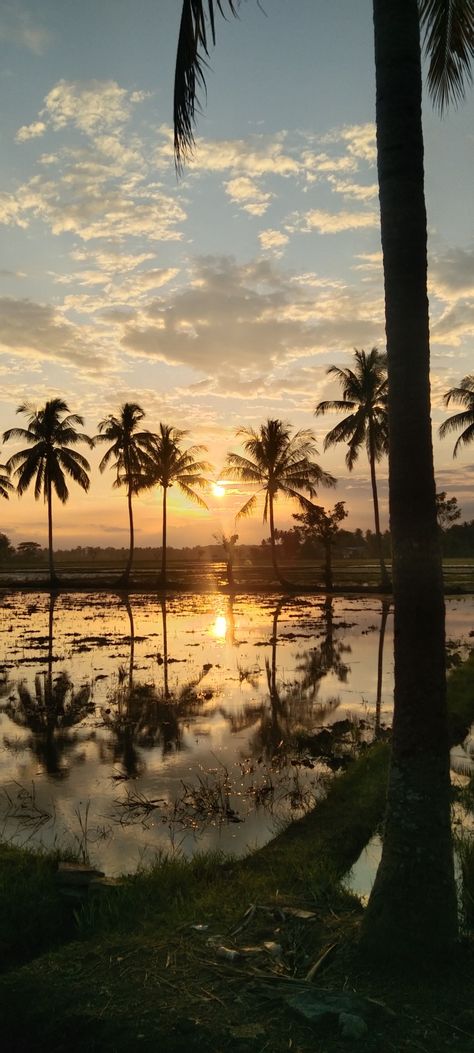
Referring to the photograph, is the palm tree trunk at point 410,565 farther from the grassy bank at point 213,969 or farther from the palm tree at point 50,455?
the palm tree at point 50,455

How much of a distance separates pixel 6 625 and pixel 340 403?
70.5 feet

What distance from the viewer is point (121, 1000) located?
3807 millimetres

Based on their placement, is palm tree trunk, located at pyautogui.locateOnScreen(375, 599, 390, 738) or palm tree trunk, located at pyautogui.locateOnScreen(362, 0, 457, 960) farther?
palm tree trunk, located at pyautogui.locateOnScreen(375, 599, 390, 738)

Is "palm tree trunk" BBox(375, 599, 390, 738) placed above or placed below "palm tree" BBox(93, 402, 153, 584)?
below

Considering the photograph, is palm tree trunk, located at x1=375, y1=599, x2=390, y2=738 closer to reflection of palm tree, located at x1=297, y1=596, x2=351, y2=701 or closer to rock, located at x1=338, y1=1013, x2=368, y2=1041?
reflection of palm tree, located at x1=297, y1=596, x2=351, y2=701

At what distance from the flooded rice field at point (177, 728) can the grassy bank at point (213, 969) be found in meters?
0.72

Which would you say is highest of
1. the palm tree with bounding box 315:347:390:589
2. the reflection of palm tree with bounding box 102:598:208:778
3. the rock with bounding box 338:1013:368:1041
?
the palm tree with bounding box 315:347:390:589

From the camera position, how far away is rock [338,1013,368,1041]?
132 inches

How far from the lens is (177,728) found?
10.4 metres

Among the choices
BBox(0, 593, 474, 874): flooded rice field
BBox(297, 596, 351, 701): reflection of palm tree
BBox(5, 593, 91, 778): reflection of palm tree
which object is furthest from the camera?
BBox(297, 596, 351, 701): reflection of palm tree

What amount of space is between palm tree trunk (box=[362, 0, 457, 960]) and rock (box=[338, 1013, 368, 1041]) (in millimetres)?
669

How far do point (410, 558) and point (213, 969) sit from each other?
262 centimetres

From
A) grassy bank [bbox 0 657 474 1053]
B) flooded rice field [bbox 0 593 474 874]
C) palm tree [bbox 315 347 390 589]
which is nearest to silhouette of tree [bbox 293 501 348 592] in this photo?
palm tree [bbox 315 347 390 589]

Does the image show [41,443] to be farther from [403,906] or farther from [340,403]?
[403,906]
